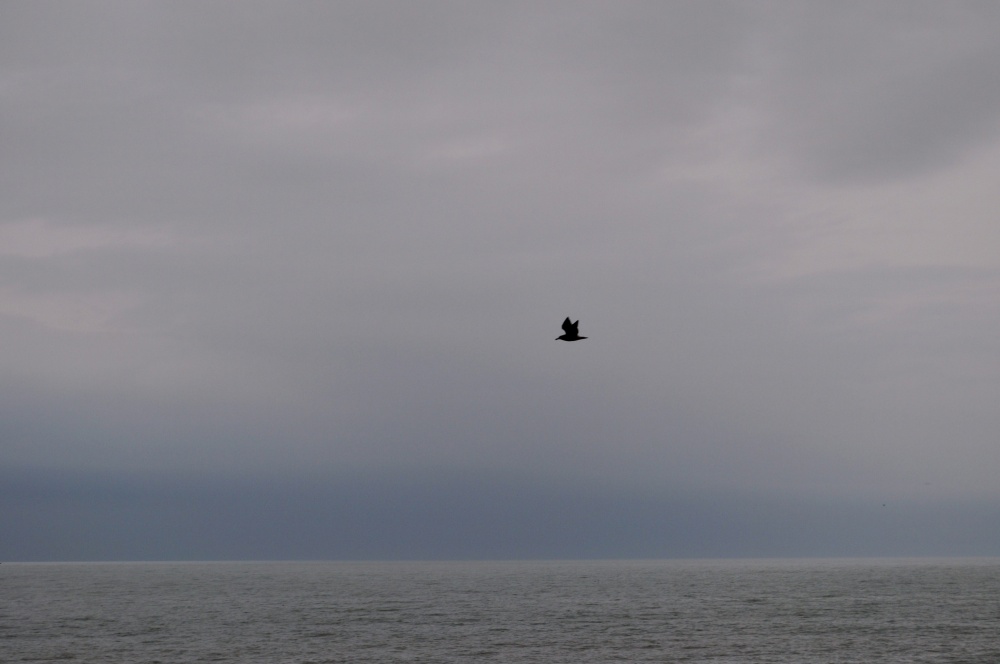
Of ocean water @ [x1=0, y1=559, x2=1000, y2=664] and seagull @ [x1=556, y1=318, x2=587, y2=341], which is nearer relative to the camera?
seagull @ [x1=556, y1=318, x2=587, y2=341]

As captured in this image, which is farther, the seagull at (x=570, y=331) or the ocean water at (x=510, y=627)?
the ocean water at (x=510, y=627)

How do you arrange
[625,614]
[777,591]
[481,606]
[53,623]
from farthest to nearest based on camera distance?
[777,591] < [481,606] < [625,614] < [53,623]

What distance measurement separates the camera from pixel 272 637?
8100 cm

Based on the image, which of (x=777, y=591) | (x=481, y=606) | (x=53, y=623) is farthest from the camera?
(x=777, y=591)

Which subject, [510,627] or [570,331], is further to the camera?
[510,627]

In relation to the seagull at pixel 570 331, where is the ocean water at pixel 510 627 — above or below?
below

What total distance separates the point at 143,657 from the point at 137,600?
69959 millimetres

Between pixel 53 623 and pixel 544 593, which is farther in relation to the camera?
pixel 544 593

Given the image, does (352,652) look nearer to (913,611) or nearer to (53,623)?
(53,623)

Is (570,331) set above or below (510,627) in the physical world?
above

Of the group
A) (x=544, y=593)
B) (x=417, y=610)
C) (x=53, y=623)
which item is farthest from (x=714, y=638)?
(x=544, y=593)

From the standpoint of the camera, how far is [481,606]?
119 metres

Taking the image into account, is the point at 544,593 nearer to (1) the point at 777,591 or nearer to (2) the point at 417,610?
(1) the point at 777,591

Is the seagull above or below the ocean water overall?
above
